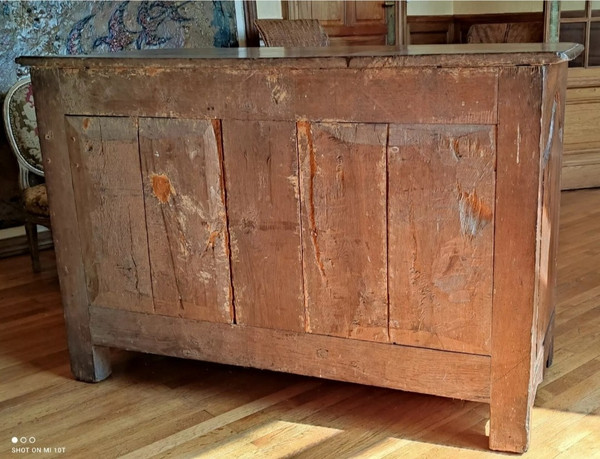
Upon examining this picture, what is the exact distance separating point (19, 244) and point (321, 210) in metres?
2.24

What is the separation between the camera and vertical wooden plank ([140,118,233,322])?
6.09ft

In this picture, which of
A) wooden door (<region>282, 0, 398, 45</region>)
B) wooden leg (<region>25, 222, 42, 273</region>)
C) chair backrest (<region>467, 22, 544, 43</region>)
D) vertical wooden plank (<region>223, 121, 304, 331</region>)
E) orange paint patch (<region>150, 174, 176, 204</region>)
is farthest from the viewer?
wooden door (<region>282, 0, 398, 45</region>)

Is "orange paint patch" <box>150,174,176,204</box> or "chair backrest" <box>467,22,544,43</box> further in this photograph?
"chair backrest" <box>467,22,544,43</box>

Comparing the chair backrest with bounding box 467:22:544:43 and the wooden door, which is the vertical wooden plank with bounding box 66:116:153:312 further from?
the wooden door

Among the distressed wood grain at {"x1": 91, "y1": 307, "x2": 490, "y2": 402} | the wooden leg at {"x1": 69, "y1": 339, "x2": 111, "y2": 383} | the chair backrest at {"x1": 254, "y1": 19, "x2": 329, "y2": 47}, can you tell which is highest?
the chair backrest at {"x1": 254, "y1": 19, "x2": 329, "y2": 47}

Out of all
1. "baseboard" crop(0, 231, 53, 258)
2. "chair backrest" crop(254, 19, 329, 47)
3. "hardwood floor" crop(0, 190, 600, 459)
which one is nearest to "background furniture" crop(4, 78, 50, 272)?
"baseboard" crop(0, 231, 53, 258)

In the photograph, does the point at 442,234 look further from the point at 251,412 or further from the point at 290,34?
the point at 290,34

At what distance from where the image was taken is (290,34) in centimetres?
385

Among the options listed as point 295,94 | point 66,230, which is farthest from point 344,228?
point 66,230

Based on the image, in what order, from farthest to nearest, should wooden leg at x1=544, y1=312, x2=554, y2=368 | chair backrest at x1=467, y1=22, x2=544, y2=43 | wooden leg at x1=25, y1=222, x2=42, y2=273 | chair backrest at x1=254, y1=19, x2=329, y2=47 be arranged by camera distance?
1. chair backrest at x1=467, y1=22, x2=544, y2=43
2. chair backrest at x1=254, y1=19, x2=329, y2=47
3. wooden leg at x1=25, y1=222, x2=42, y2=273
4. wooden leg at x1=544, y1=312, x2=554, y2=368

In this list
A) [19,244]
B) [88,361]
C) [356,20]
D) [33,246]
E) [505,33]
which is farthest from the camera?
[356,20]

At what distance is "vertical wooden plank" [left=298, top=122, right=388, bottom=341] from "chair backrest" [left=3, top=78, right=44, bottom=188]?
189 cm

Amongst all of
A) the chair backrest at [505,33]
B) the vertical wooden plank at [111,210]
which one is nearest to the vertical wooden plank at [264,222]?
the vertical wooden plank at [111,210]

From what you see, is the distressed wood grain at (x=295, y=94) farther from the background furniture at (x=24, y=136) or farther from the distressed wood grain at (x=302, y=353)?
the background furniture at (x=24, y=136)
